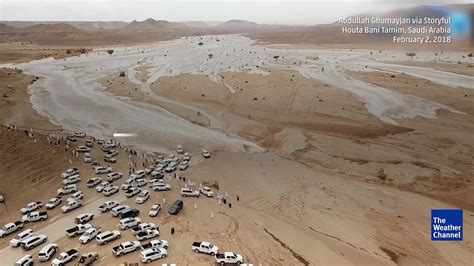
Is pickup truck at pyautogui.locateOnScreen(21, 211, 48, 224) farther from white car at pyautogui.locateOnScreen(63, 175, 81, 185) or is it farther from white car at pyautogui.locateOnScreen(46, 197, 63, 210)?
white car at pyautogui.locateOnScreen(63, 175, 81, 185)

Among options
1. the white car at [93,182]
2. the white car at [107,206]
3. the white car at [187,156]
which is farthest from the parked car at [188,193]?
the white car at [187,156]

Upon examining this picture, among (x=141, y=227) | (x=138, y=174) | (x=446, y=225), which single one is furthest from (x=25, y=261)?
(x=446, y=225)

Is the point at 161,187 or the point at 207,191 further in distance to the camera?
the point at 161,187

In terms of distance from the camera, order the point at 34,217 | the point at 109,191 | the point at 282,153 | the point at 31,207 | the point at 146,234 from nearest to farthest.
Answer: the point at 146,234, the point at 34,217, the point at 31,207, the point at 109,191, the point at 282,153

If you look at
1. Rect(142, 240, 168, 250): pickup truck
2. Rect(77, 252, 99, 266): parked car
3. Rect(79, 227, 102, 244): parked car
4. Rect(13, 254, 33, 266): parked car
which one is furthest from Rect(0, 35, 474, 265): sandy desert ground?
Rect(13, 254, 33, 266): parked car

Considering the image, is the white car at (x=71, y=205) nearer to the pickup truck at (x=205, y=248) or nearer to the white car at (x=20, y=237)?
the white car at (x=20, y=237)

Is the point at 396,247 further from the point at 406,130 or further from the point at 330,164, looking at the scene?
the point at 406,130

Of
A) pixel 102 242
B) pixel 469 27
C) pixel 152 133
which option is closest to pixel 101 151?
pixel 152 133

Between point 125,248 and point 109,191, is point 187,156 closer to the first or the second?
point 109,191
